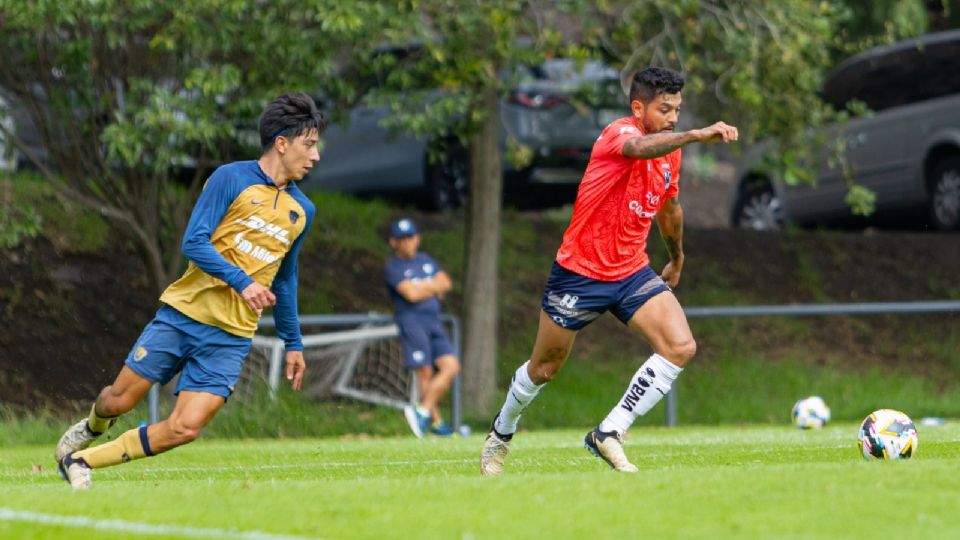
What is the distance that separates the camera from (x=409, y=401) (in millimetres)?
17375

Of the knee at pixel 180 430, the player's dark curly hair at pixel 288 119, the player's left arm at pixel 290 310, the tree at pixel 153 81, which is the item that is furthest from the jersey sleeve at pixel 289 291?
the tree at pixel 153 81

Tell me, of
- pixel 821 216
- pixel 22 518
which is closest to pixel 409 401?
pixel 821 216

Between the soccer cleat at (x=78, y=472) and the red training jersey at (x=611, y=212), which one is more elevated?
the red training jersey at (x=611, y=212)

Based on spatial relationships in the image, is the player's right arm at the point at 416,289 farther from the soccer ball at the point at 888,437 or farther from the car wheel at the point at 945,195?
the soccer ball at the point at 888,437

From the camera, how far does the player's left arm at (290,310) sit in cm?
881

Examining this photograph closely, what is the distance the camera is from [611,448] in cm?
884

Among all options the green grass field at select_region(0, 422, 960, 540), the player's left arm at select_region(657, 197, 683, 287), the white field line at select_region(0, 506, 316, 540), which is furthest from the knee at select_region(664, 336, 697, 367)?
the white field line at select_region(0, 506, 316, 540)

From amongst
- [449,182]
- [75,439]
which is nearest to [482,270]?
[449,182]

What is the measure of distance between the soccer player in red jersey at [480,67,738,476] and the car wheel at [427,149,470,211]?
495 inches

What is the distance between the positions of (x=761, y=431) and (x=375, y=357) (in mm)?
4097

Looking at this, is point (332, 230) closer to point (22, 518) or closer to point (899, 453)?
point (899, 453)

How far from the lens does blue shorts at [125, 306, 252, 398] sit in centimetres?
837

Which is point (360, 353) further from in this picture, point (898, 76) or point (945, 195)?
point (945, 195)

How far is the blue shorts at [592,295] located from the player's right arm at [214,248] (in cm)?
164
